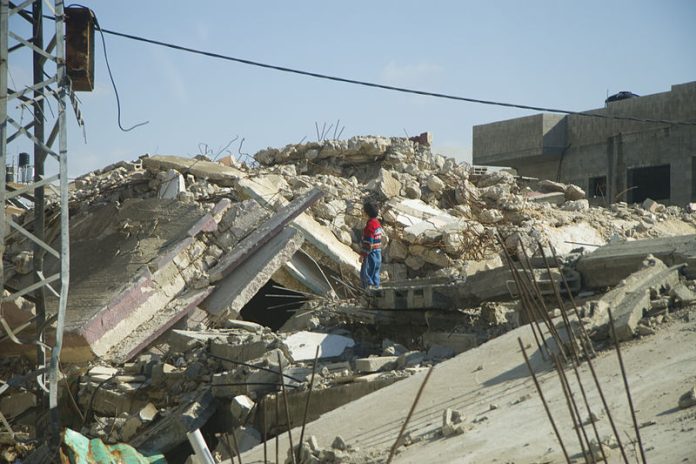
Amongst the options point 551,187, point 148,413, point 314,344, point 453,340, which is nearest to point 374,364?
point 453,340

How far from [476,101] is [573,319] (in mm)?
4651

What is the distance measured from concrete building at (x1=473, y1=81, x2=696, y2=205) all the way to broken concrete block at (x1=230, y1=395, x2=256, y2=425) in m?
13.5

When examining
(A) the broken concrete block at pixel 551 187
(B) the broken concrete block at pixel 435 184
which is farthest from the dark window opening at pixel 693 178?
(B) the broken concrete block at pixel 435 184

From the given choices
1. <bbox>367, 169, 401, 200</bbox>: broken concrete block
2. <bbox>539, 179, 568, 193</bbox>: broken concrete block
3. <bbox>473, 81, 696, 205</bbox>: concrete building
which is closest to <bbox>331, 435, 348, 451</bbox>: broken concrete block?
<bbox>367, 169, 401, 200</bbox>: broken concrete block

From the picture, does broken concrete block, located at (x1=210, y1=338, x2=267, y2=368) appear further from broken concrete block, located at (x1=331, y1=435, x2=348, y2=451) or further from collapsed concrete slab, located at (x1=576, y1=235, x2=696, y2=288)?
broken concrete block, located at (x1=331, y1=435, x2=348, y2=451)

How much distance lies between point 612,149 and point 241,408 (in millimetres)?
16399

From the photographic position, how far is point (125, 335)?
10938mm

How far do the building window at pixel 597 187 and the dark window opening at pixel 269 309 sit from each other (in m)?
12.0

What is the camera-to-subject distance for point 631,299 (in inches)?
277

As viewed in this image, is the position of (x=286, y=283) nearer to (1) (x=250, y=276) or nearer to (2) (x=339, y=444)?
(1) (x=250, y=276)

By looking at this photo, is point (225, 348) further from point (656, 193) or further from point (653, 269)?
point (656, 193)

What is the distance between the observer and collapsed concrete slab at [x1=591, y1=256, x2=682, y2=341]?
6.61 metres

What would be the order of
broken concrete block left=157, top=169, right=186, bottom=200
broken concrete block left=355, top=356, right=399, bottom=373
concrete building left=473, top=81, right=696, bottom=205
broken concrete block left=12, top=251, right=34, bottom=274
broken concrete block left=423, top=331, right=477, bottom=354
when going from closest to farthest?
broken concrete block left=355, top=356, right=399, bottom=373 → broken concrete block left=423, top=331, right=477, bottom=354 → broken concrete block left=12, top=251, right=34, bottom=274 → broken concrete block left=157, top=169, right=186, bottom=200 → concrete building left=473, top=81, right=696, bottom=205

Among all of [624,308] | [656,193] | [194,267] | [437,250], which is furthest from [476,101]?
[656,193]
